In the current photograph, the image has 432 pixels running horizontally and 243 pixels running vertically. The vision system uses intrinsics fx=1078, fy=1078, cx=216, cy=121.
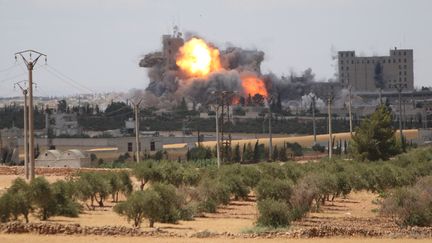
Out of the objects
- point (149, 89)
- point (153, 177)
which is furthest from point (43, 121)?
point (153, 177)

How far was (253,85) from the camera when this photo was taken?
18112cm

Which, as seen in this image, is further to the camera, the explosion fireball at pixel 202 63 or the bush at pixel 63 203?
the explosion fireball at pixel 202 63

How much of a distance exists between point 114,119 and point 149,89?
149 feet

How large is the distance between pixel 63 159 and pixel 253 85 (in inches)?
4038

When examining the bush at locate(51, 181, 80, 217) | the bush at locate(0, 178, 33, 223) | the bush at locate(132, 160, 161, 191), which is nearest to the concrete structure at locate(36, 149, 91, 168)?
the bush at locate(132, 160, 161, 191)

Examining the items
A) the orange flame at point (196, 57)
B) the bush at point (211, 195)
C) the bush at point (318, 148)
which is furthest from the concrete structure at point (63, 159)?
the orange flame at point (196, 57)

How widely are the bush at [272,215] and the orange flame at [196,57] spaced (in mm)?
144430

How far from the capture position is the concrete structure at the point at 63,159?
79.1 meters

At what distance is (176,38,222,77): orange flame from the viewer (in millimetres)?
183000

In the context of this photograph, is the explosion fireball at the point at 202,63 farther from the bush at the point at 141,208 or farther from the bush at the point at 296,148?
the bush at the point at 141,208

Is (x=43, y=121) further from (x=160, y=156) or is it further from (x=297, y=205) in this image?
(x=297, y=205)

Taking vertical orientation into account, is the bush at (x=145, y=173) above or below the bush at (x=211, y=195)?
above

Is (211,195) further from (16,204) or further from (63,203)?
(16,204)

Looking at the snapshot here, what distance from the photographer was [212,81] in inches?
6742
